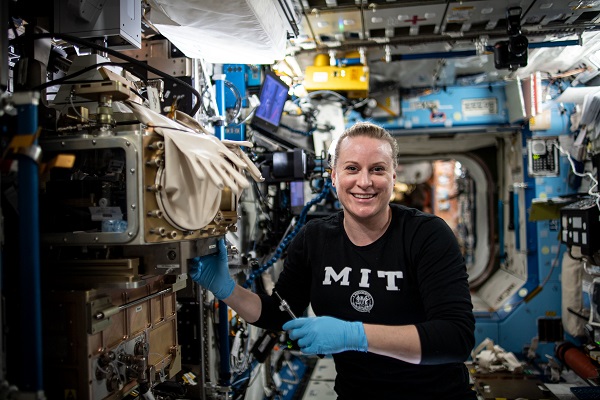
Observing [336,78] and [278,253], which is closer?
[278,253]

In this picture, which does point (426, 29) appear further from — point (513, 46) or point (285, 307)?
point (285, 307)

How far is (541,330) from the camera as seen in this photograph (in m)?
5.51

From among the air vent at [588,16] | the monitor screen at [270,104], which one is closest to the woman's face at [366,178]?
the monitor screen at [270,104]

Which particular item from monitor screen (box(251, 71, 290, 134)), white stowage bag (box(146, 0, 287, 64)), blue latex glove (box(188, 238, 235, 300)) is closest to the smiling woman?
blue latex glove (box(188, 238, 235, 300))

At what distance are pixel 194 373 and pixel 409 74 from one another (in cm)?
468

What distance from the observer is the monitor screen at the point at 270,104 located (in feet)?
12.1

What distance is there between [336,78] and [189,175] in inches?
153

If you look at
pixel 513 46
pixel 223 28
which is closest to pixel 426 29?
pixel 513 46

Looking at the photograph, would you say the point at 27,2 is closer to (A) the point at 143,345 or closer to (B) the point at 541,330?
(A) the point at 143,345

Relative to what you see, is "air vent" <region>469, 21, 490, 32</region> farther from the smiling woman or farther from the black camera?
the smiling woman

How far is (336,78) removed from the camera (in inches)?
199

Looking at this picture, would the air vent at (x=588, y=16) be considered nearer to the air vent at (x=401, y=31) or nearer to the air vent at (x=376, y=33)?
the air vent at (x=401, y=31)

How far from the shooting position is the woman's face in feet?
6.52

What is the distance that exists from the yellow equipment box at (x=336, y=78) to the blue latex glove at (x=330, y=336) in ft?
12.6
